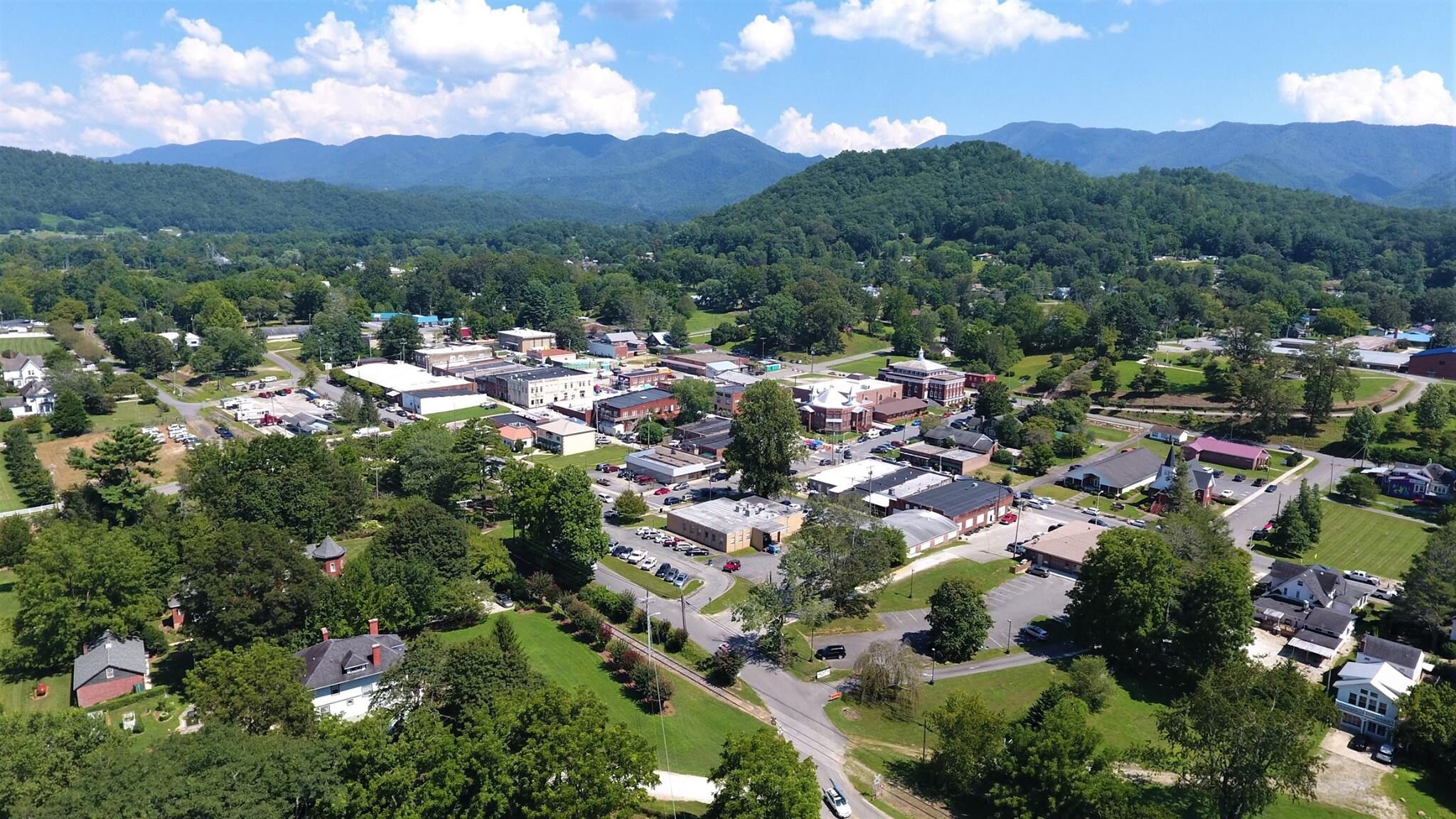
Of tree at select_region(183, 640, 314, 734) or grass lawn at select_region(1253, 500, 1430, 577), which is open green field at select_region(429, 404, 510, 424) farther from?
grass lawn at select_region(1253, 500, 1430, 577)

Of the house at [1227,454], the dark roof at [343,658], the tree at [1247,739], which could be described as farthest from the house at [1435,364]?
the dark roof at [343,658]

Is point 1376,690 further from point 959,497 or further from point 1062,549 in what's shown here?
point 959,497

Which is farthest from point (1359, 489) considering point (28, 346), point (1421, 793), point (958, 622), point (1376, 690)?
point (28, 346)

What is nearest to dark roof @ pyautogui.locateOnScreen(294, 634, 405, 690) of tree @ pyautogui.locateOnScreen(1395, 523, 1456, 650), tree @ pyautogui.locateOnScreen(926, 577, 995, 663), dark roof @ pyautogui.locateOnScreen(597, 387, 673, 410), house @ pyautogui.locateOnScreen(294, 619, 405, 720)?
house @ pyautogui.locateOnScreen(294, 619, 405, 720)

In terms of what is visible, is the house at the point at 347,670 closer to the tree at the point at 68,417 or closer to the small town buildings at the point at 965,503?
the small town buildings at the point at 965,503

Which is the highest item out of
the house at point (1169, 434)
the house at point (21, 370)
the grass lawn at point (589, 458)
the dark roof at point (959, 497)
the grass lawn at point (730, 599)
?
the house at point (21, 370)

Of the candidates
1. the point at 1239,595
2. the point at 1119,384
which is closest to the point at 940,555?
the point at 1239,595

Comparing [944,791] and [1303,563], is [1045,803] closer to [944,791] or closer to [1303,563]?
[944,791]
